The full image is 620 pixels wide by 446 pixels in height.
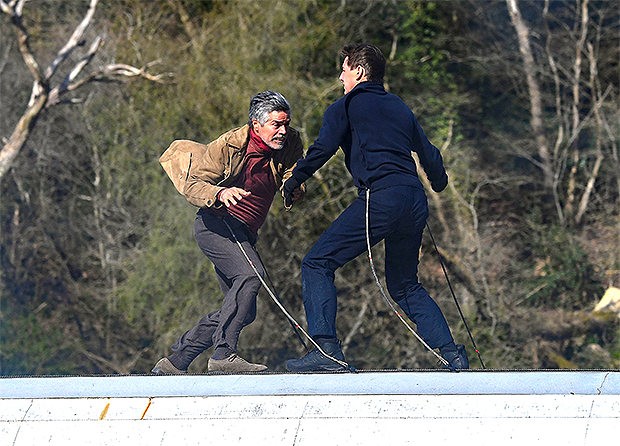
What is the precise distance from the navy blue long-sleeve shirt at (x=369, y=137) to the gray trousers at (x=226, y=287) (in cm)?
50

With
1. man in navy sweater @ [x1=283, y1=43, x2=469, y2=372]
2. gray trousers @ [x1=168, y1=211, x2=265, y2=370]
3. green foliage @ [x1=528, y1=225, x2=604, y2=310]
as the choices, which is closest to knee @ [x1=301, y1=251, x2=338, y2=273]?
man in navy sweater @ [x1=283, y1=43, x2=469, y2=372]

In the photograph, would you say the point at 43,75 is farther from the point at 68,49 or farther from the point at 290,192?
the point at 290,192

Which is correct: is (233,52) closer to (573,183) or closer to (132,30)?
(132,30)

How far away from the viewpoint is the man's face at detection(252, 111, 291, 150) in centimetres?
382

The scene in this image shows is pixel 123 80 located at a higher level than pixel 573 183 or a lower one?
higher

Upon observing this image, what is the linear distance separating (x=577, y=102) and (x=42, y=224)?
9.16 m

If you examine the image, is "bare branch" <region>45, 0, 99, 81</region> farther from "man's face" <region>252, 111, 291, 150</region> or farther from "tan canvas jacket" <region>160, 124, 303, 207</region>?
"man's face" <region>252, 111, 291, 150</region>

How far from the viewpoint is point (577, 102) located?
14.3 metres

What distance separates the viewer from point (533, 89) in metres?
14.5

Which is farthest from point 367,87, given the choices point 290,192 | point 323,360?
point 323,360

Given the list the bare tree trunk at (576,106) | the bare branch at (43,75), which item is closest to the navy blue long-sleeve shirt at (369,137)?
the bare branch at (43,75)

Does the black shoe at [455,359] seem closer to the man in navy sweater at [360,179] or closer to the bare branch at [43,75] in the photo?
the man in navy sweater at [360,179]

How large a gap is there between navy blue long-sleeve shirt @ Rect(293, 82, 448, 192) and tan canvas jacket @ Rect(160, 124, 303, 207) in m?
0.33

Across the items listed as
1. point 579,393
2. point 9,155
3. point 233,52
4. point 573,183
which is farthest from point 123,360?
point 579,393
